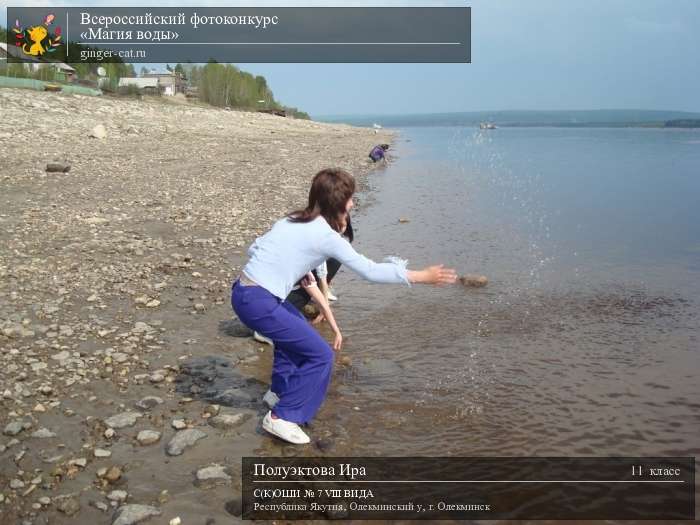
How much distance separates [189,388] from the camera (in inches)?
204

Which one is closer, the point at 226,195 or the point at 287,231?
the point at 287,231

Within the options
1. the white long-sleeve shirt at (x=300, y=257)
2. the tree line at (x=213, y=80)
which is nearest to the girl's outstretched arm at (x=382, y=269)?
the white long-sleeve shirt at (x=300, y=257)

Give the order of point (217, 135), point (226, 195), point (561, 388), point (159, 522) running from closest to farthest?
1. point (159, 522)
2. point (561, 388)
3. point (226, 195)
4. point (217, 135)

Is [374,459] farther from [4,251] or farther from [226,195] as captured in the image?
[226,195]

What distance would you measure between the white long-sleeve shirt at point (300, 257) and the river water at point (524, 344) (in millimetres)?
1347

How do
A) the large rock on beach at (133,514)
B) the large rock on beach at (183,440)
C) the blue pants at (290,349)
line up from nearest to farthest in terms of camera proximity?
the large rock on beach at (133,514)
the large rock on beach at (183,440)
the blue pants at (290,349)

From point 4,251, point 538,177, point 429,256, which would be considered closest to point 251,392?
point 4,251

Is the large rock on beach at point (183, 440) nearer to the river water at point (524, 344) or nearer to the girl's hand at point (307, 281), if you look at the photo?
the river water at point (524, 344)

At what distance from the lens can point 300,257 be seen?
4.24 metres

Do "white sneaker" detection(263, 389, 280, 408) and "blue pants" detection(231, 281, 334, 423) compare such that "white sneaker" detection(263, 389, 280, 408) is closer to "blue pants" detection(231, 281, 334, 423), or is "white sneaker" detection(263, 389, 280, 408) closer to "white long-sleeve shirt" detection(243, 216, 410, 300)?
"blue pants" detection(231, 281, 334, 423)

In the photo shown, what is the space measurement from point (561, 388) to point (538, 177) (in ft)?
77.7

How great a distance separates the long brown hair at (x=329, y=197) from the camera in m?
4.19
